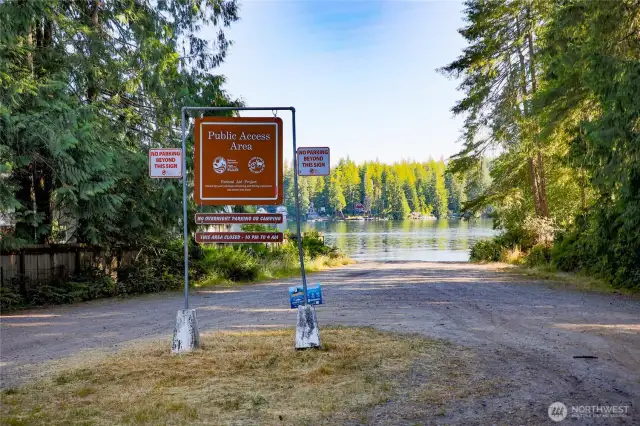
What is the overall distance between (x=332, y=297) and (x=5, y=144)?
24.1ft

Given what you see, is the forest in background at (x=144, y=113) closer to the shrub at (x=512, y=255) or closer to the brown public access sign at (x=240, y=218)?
the shrub at (x=512, y=255)

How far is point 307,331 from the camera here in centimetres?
677

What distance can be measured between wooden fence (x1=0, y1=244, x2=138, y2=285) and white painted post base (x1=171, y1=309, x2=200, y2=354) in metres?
6.93

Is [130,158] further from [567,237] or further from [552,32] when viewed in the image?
[567,237]

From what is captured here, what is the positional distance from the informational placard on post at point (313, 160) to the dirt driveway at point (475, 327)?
2.79m

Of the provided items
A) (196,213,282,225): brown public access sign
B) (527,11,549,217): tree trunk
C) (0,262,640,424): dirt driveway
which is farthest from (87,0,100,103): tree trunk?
(527,11,549,217): tree trunk

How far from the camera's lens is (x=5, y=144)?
33.3ft

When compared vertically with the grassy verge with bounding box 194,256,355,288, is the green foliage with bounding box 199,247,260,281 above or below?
above

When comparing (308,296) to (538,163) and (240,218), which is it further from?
(538,163)

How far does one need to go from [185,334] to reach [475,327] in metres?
4.25

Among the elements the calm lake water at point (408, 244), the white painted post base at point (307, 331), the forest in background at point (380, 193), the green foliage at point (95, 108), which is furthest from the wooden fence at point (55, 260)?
the forest in background at point (380, 193)

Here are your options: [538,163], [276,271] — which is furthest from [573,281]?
[276,271]

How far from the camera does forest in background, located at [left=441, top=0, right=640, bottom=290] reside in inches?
408

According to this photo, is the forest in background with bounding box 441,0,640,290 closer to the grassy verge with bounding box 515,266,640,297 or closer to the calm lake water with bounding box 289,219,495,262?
the grassy verge with bounding box 515,266,640,297
